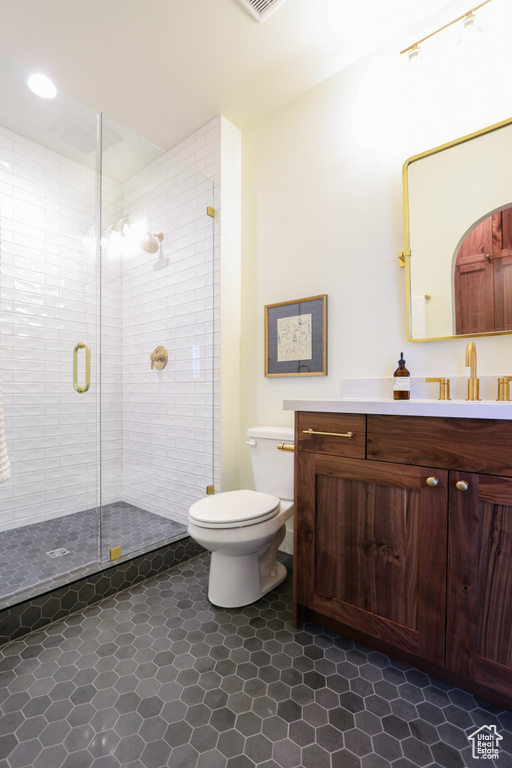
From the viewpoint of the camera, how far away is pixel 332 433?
1317mm

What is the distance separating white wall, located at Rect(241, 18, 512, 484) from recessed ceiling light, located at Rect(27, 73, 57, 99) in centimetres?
112

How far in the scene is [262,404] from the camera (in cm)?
226

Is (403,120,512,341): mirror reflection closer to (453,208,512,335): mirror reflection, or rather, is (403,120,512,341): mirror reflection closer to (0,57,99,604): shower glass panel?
(453,208,512,335): mirror reflection

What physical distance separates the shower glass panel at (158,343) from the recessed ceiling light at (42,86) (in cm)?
44

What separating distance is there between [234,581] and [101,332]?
1560mm

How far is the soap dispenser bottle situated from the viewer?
1.56 metres

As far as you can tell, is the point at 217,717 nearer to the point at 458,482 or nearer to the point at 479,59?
the point at 458,482

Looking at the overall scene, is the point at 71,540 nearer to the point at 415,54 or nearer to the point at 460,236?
the point at 460,236

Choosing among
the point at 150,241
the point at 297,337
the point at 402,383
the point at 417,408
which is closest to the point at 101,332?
the point at 150,241

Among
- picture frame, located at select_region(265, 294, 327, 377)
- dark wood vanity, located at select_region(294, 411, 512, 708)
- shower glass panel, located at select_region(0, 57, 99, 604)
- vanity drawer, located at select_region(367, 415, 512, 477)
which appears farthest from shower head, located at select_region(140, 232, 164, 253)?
vanity drawer, located at select_region(367, 415, 512, 477)

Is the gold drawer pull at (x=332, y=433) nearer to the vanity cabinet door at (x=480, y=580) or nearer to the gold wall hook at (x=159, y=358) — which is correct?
the vanity cabinet door at (x=480, y=580)

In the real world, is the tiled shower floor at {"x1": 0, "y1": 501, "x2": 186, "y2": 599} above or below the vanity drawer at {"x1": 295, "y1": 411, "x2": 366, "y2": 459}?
below

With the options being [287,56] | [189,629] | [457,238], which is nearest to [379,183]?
[457,238]

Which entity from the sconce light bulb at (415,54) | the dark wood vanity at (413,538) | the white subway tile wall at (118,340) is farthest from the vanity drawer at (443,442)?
the sconce light bulb at (415,54)
